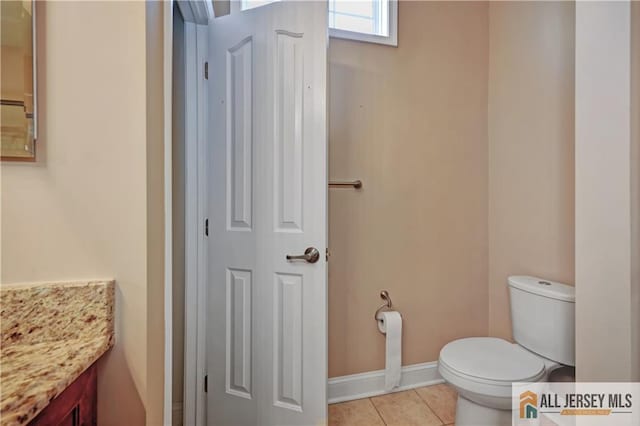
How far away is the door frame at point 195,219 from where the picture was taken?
151cm

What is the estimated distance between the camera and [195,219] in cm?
153

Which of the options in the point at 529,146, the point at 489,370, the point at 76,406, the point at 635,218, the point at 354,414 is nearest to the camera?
the point at 76,406

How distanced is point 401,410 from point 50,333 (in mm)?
→ 1746

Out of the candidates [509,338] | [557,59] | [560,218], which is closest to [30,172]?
[560,218]

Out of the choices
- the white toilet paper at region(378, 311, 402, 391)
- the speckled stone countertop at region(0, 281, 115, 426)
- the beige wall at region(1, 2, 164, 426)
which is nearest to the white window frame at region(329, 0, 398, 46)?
the beige wall at region(1, 2, 164, 426)

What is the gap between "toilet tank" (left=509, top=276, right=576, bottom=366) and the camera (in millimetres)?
1389

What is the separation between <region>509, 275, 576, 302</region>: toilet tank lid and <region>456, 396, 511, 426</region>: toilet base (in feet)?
1.85

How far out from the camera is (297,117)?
1396mm

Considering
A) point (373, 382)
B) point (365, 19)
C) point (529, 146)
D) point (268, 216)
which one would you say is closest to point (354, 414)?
point (373, 382)

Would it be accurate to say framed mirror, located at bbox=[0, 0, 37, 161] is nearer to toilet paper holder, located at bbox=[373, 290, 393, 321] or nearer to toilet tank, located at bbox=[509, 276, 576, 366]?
toilet paper holder, located at bbox=[373, 290, 393, 321]

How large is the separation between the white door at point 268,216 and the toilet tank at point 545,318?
104 cm

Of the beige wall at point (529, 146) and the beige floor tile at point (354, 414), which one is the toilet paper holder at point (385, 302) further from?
the beige wall at point (529, 146)

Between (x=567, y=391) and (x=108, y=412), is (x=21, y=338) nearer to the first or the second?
(x=108, y=412)

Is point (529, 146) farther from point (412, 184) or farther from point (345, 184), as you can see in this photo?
point (345, 184)
